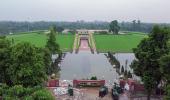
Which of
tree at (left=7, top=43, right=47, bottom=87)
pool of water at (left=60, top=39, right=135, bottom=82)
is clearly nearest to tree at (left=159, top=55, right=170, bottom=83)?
tree at (left=7, top=43, right=47, bottom=87)

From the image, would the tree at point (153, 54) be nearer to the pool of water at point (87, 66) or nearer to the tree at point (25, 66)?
the tree at point (25, 66)

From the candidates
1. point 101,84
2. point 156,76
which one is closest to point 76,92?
point 101,84

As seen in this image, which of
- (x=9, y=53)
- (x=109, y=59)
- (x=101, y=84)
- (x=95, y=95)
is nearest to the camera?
(x=9, y=53)

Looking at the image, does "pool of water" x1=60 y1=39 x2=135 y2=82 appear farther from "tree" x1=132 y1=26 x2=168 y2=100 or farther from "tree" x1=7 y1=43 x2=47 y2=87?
"tree" x1=7 y1=43 x2=47 y2=87

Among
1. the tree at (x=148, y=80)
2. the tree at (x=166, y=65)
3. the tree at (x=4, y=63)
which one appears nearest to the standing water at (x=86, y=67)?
the tree at (x=148, y=80)

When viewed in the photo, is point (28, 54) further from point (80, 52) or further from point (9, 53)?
point (80, 52)

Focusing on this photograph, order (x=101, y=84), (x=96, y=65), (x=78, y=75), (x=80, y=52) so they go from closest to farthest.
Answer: (x=101, y=84)
(x=78, y=75)
(x=96, y=65)
(x=80, y=52)
